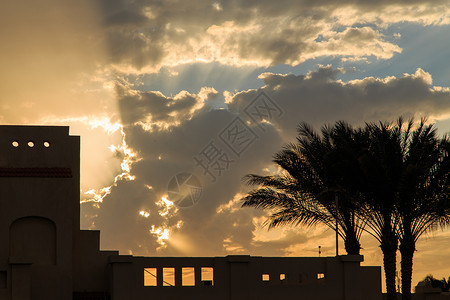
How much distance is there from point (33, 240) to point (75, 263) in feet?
8.22

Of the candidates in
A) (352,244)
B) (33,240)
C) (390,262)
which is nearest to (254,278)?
(352,244)

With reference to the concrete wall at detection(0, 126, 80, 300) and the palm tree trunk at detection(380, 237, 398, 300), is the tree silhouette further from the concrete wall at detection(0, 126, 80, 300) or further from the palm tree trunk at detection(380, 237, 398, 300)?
the concrete wall at detection(0, 126, 80, 300)

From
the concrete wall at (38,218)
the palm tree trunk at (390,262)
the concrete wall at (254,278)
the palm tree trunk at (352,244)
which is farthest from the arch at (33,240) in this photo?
the palm tree trunk at (390,262)

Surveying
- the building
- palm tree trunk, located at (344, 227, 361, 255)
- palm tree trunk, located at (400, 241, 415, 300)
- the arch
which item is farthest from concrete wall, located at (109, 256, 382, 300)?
the arch

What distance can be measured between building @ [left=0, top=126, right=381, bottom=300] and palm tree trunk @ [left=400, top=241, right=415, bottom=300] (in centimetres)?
323

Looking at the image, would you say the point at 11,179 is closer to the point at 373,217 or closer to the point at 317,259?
the point at 317,259

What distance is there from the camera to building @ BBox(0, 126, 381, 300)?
3034cm

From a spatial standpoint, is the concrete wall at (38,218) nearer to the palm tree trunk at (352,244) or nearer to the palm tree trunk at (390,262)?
the palm tree trunk at (352,244)

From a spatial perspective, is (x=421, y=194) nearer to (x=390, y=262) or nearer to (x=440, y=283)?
(x=390, y=262)

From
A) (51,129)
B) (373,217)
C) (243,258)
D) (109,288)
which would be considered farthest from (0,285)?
(373,217)

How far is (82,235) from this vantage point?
34.3m

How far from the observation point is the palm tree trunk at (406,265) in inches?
1384

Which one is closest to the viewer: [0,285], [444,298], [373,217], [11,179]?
[0,285]

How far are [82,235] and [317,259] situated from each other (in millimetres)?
11814
